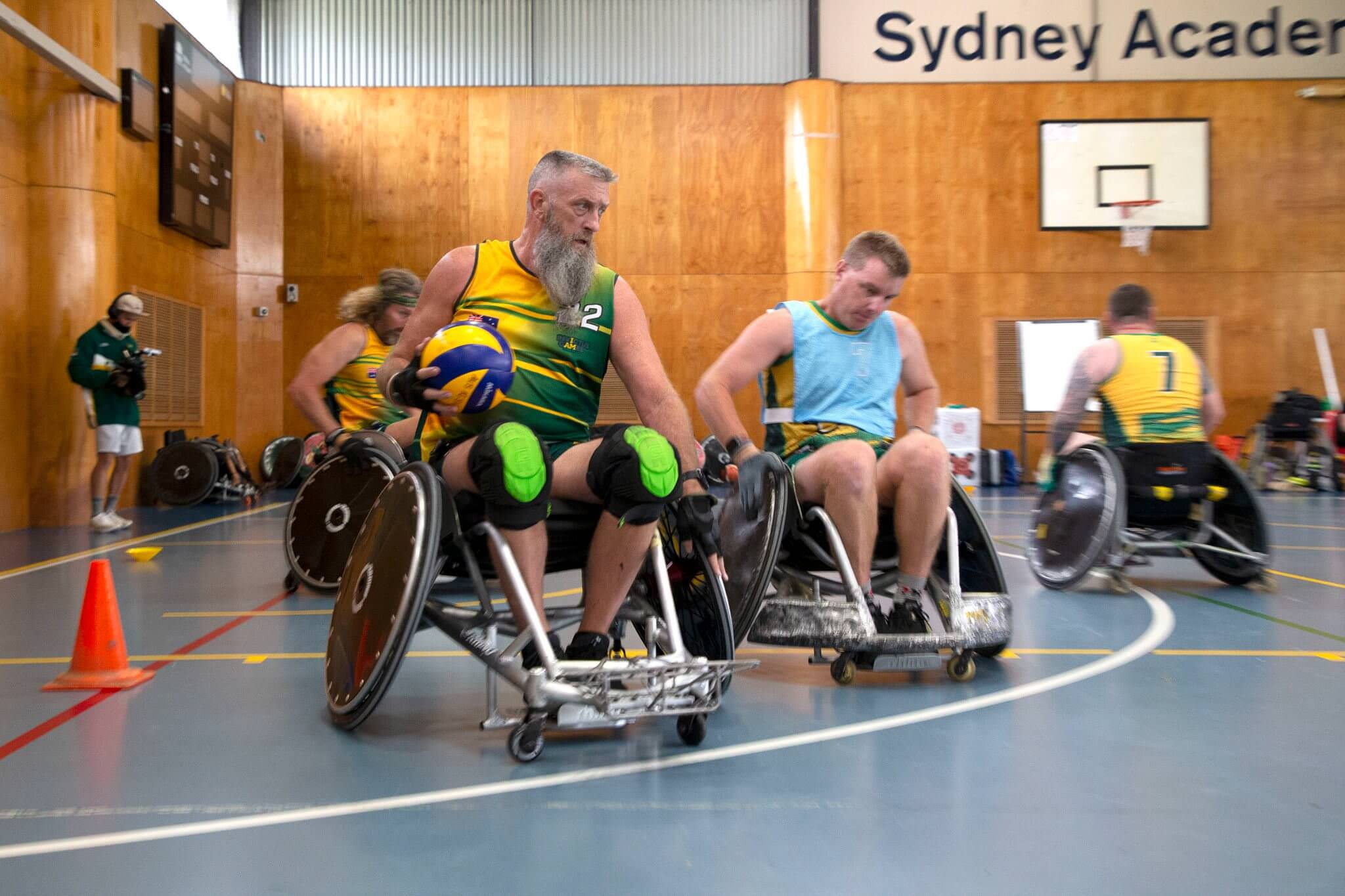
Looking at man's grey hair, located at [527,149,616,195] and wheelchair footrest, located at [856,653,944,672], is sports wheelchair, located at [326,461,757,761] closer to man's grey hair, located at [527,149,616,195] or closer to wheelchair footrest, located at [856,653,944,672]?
wheelchair footrest, located at [856,653,944,672]

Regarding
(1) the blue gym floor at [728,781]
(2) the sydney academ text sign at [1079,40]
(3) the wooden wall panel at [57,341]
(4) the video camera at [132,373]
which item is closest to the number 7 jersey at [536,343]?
(1) the blue gym floor at [728,781]

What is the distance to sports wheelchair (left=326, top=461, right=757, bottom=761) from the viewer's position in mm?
2471

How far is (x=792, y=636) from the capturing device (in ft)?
11.1

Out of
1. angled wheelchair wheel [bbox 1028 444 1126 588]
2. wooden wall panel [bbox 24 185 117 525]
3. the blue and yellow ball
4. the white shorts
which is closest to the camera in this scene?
the blue and yellow ball

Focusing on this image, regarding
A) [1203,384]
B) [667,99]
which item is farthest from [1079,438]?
[667,99]

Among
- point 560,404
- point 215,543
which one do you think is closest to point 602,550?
point 560,404

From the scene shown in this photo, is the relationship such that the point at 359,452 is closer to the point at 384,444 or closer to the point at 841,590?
the point at 384,444

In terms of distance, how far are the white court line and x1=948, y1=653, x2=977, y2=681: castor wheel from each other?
0.48 ft

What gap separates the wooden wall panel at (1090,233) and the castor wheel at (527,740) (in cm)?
1200

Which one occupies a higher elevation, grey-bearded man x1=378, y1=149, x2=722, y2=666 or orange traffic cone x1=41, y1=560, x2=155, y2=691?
grey-bearded man x1=378, y1=149, x2=722, y2=666

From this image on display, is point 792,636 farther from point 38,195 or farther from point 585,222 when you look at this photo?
point 38,195

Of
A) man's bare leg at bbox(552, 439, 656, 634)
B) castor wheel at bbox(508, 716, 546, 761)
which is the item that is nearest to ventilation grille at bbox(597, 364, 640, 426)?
man's bare leg at bbox(552, 439, 656, 634)

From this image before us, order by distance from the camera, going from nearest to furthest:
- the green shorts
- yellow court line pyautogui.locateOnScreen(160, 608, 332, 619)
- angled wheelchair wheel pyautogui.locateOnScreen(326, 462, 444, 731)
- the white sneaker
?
angled wheelchair wheel pyautogui.locateOnScreen(326, 462, 444, 731)
the green shorts
yellow court line pyautogui.locateOnScreen(160, 608, 332, 619)
the white sneaker

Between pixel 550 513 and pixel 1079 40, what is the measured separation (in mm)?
13546
